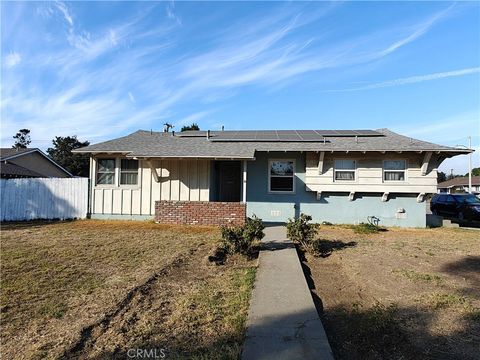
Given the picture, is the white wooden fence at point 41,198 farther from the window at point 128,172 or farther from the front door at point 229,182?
the front door at point 229,182

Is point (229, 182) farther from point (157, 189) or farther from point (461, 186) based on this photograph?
point (461, 186)

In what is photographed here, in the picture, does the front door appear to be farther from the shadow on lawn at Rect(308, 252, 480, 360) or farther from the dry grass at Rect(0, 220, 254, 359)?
the shadow on lawn at Rect(308, 252, 480, 360)

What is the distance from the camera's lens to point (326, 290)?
5.61 m

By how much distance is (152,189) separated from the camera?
46.5 ft

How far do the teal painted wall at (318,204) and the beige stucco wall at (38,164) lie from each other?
22366 mm

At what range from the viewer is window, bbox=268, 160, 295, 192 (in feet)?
46.7

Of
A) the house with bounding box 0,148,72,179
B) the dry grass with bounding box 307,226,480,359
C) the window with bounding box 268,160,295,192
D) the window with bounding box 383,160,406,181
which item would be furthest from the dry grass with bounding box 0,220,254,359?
the house with bounding box 0,148,72,179

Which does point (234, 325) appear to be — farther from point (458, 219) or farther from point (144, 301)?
point (458, 219)

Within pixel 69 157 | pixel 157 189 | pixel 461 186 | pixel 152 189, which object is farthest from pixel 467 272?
pixel 461 186

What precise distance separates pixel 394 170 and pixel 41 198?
14.5 metres

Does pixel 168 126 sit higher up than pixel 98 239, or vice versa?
pixel 168 126

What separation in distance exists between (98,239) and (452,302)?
854 cm

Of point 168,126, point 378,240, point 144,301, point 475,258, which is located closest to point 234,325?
point 144,301

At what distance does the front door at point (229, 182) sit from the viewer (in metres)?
15.5
